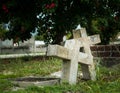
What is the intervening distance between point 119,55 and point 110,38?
20.9ft

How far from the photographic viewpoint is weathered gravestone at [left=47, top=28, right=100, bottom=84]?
639cm

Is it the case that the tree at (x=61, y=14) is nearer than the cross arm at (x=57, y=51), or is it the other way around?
the cross arm at (x=57, y=51)

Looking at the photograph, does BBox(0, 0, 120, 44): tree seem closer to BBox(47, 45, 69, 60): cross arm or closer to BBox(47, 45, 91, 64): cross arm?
BBox(47, 45, 91, 64): cross arm

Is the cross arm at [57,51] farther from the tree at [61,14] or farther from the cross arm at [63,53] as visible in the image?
the tree at [61,14]

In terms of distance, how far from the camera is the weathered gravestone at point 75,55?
6.39 metres

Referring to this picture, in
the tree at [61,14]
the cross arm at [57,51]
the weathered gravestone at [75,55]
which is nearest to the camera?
the cross arm at [57,51]

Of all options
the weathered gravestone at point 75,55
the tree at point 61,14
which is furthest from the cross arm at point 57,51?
the tree at point 61,14

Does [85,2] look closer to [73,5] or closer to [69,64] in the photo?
[73,5]

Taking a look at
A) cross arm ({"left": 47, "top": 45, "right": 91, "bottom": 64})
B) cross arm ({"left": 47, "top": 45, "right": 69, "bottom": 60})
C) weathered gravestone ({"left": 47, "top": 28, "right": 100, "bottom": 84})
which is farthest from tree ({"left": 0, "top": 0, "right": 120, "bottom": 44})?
Answer: cross arm ({"left": 47, "top": 45, "right": 69, "bottom": 60})

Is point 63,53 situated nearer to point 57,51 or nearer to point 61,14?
point 57,51

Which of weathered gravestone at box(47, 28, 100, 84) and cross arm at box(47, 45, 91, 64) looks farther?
weathered gravestone at box(47, 28, 100, 84)

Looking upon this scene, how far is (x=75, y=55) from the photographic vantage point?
6.79m

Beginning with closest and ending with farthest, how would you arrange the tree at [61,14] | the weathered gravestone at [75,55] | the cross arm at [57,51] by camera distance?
the cross arm at [57,51] < the weathered gravestone at [75,55] < the tree at [61,14]

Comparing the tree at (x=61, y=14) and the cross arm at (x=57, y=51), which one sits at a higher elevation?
the tree at (x=61, y=14)
